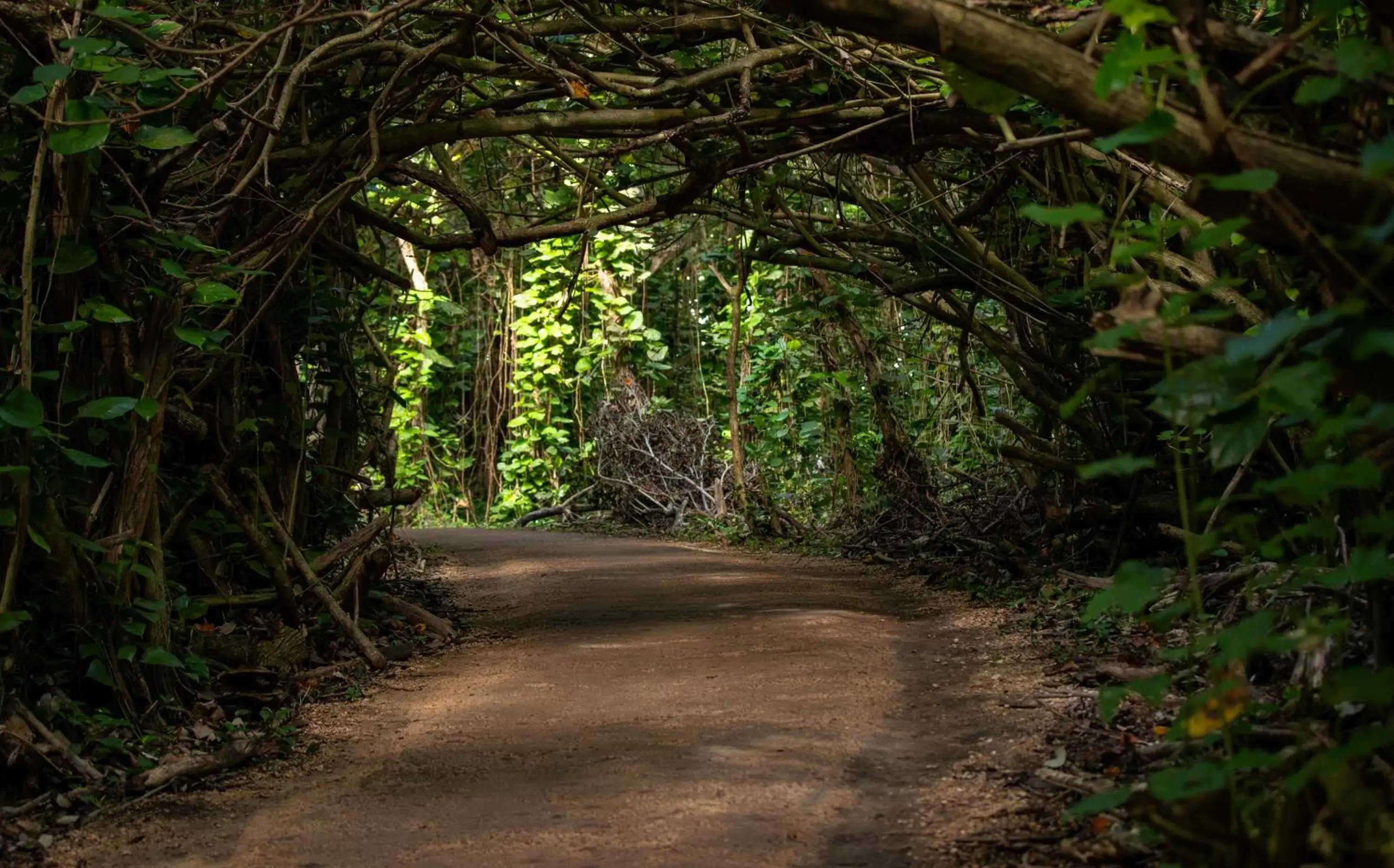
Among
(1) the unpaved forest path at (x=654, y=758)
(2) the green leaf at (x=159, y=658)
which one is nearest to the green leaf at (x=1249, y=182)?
(1) the unpaved forest path at (x=654, y=758)

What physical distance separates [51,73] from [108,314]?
874 millimetres

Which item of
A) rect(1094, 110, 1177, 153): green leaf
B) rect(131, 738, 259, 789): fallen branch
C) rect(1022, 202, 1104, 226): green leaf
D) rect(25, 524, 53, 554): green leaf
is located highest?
rect(1094, 110, 1177, 153): green leaf

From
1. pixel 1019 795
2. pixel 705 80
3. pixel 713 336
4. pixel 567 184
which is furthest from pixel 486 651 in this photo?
pixel 713 336

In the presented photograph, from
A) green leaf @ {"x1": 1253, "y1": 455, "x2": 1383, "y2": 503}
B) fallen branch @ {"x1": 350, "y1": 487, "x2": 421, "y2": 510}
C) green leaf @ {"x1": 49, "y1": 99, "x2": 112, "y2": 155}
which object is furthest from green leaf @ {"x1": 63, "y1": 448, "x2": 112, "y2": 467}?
green leaf @ {"x1": 1253, "y1": 455, "x2": 1383, "y2": 503}

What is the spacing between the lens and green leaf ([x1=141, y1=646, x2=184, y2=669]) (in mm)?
4969

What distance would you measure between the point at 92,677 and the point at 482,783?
1.52 m

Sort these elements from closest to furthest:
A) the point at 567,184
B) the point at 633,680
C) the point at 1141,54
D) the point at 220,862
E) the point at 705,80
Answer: the point at 1141,54
the point at 220,862
the point at 633,680
the point at 705,80
the point at 567,184

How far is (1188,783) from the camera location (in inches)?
110

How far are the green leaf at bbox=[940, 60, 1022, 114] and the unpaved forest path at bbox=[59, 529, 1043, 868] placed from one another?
1.80 meters

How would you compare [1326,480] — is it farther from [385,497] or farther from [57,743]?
[385,497]

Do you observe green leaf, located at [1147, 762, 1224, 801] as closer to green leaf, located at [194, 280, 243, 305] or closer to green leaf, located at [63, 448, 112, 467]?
green leaf, located at [63, 448, 112, 467]

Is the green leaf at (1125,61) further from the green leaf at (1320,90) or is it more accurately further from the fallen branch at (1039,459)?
the fallen branch at (1039,459)

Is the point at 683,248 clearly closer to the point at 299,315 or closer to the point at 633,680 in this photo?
the point at 299,315

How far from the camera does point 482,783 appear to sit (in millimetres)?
4379
